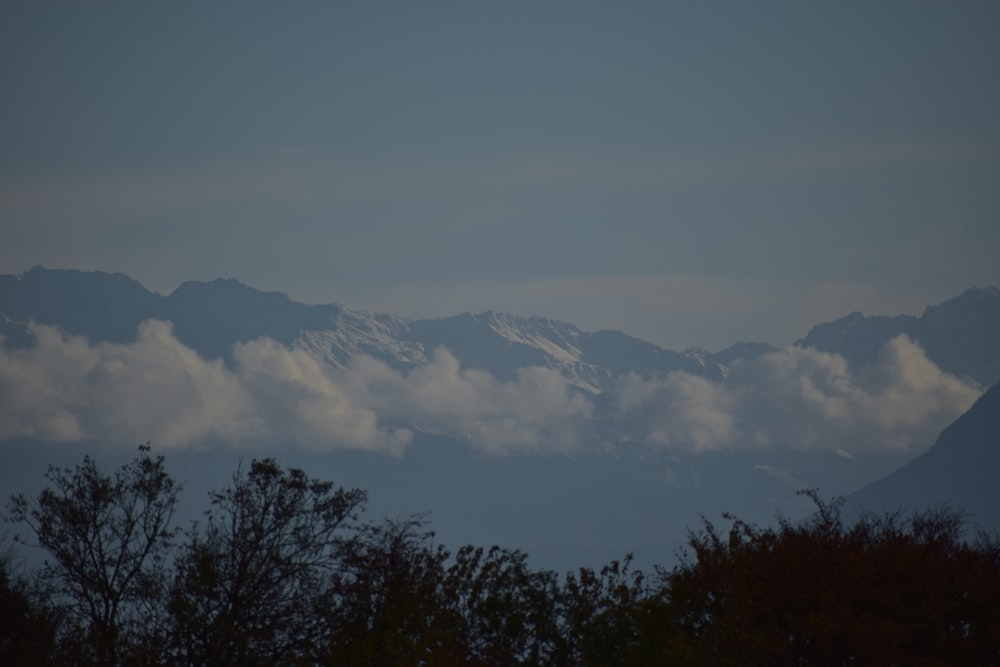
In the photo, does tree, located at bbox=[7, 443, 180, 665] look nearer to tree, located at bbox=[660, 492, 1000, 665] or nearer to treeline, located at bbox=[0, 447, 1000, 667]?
treeline, located at bbox=[0, 447, 1000, 667]

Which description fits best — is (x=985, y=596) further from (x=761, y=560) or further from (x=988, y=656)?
(x=761, y=560)

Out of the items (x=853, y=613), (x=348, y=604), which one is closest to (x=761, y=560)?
(x=853, y=613)

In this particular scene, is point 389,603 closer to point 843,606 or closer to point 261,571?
point 261,571

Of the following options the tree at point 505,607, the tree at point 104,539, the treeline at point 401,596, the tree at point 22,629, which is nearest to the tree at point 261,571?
the treeline at point 401,596

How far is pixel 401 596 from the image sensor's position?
3575 centimetres

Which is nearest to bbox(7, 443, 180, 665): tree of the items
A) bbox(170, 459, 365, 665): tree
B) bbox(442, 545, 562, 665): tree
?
bbox(170, 459, 365, 665): tree

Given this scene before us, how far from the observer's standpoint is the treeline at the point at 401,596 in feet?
107

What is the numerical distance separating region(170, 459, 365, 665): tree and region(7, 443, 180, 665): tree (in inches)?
53.9

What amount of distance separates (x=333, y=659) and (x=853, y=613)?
568 inches

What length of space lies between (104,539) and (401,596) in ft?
30.9

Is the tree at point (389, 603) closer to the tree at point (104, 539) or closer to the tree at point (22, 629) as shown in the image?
the tree at point (104, 539)

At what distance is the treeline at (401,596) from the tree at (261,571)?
0.18 ft

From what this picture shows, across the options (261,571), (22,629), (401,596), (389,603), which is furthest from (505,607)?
(22,629)

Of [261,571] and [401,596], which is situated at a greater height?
[261,571]
